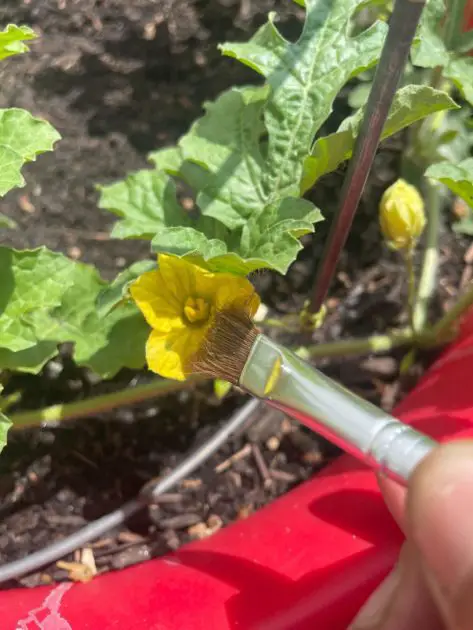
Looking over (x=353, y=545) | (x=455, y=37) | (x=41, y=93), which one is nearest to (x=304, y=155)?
(x=455, y=37)

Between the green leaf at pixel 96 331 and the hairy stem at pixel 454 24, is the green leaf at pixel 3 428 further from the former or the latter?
the hairy stem at pixel 454 24

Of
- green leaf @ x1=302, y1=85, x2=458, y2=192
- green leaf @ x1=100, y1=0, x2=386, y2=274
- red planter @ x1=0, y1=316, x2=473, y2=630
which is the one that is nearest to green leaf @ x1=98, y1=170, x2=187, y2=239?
green leaf @ x1=100, y1=0, x2=386, y2=274

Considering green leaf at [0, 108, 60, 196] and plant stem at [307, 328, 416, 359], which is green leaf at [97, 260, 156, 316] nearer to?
green leaf at [0, 108, 60, 196]

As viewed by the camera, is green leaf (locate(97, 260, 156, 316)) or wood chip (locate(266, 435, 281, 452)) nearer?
green leaf (locate(97, 260, 156, 316))

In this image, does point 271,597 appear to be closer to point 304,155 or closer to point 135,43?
point 304,155

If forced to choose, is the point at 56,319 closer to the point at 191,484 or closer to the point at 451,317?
the point at 191,484
